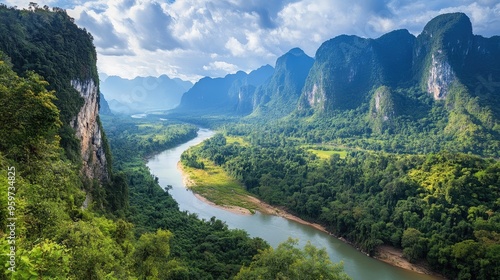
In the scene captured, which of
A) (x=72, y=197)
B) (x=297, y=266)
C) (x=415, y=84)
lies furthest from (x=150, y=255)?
(x=415, y=84)

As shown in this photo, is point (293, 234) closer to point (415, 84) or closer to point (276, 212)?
point (276, 212)

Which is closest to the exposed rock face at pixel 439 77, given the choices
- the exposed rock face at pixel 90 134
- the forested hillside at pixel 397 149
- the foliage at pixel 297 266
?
the forested hillside at pixel 397 149

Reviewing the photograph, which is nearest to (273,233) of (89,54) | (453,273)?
(453,273)

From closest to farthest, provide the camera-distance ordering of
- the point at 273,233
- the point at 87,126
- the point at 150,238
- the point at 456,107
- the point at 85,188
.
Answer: the point at 150,238 < the point at 85,188 < the point at 87,126 < the point at 273,233 < the point at 456,107

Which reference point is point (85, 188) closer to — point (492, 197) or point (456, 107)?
point (492, 197)

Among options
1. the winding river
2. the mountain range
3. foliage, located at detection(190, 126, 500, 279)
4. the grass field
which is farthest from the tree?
the mountain range
